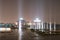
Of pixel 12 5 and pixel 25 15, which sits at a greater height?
pixel 12 5

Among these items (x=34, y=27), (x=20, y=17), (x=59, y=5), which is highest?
(x=59, y=5)

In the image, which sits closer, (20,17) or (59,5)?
(20,17)

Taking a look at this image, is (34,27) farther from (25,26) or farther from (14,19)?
(14,19)

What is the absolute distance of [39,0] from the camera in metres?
14.3

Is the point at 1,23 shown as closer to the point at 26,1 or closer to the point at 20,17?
the point at 20,17

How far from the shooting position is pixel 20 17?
13906 mm

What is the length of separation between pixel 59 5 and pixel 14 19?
440 cm

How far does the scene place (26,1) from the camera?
14.6 m

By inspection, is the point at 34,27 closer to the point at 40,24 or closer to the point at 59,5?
the point at 40,24

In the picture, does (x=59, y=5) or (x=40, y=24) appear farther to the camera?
(x=59, y=5)

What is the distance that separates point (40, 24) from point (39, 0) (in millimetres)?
2230

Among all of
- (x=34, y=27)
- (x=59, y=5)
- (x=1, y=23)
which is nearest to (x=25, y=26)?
(x=34, y=27)

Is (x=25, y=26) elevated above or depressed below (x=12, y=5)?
below

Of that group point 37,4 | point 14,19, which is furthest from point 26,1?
point 14,19
